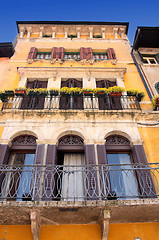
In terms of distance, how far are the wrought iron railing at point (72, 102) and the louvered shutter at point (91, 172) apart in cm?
241

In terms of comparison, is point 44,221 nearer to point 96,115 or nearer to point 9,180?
point 9,180

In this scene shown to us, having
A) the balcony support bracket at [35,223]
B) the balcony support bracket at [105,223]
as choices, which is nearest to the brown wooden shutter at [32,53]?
the balcony support bracket at [35,223]

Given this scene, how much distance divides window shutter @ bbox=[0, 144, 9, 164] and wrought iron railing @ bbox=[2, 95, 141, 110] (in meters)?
2.28

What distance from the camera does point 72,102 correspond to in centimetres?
966

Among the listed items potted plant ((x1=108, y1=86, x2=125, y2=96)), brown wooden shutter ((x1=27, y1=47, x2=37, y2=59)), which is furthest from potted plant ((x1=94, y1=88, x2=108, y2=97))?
brown wooden shutter ((x1=27, y1=47, x2=37, y2=59))

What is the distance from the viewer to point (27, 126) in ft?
27.1

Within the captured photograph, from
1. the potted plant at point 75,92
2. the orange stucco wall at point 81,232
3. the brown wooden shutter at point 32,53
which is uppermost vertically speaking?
the brown wooden shutter at point 32,53

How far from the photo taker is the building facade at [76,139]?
18.8 ft

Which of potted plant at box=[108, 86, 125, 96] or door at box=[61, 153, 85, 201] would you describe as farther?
potted plant at box=[108, 86, 125, 96]

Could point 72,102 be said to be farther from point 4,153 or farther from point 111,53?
point 111,53

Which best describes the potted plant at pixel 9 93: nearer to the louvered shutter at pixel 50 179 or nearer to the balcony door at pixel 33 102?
the balcony door at pixel 33 102

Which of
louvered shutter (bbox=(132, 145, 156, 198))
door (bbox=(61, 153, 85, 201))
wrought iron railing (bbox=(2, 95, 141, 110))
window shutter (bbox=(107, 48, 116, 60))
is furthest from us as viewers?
window shutter (bbox=(107, 48, 116, 60))

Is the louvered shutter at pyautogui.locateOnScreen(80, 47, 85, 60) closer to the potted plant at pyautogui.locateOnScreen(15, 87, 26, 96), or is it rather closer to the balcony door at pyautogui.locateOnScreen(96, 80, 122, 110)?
the balcony door at pyautogui.locateOnScreen(96, 80, 122, 110)

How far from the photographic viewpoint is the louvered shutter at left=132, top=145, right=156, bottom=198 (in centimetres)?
643
